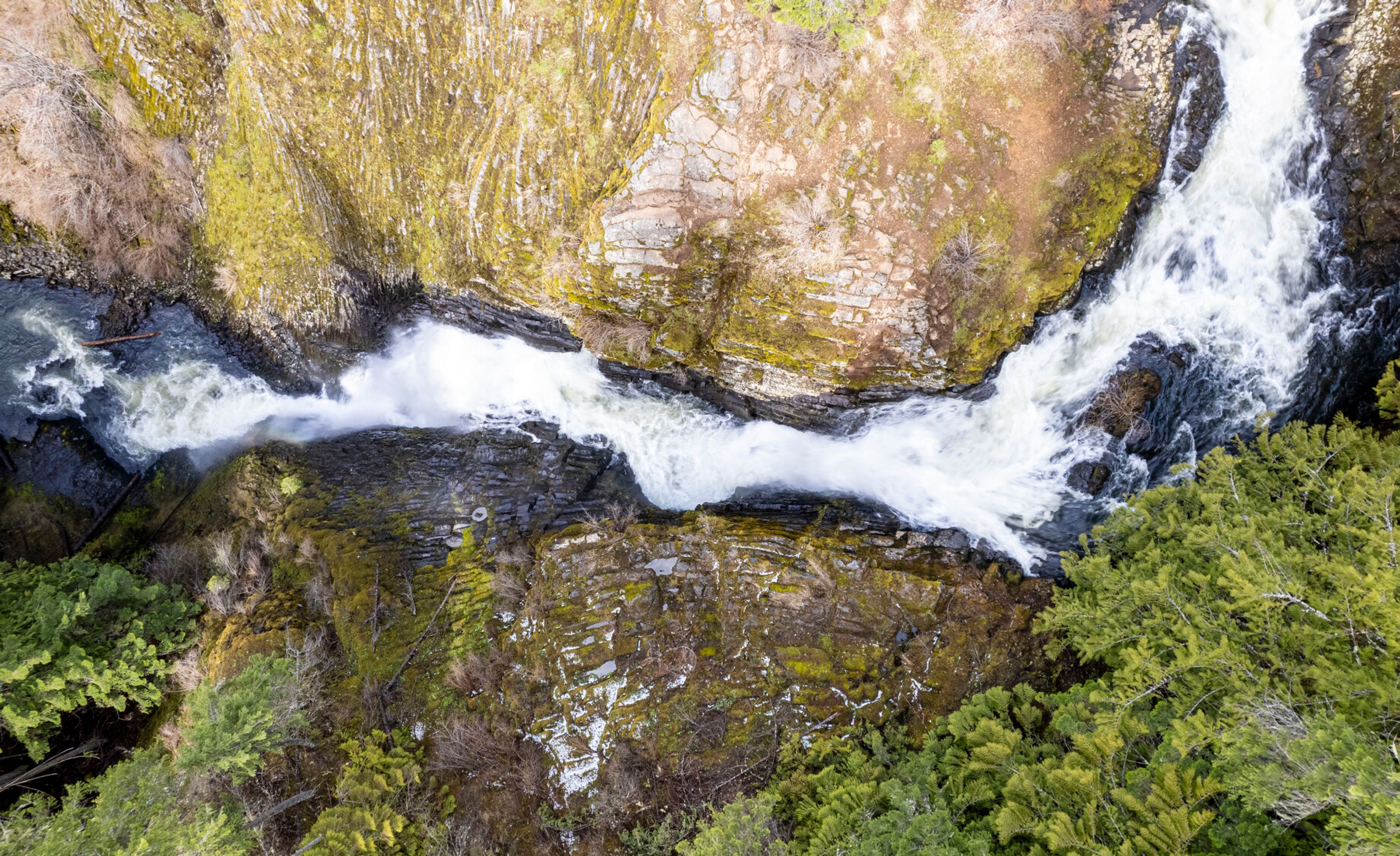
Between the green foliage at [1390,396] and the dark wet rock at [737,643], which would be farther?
the dark wet rock at [737,643]

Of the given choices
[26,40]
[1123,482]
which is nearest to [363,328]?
[26,40]

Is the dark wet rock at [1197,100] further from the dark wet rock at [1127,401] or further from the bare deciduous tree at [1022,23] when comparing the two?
the dark wet rock at [1127,401]

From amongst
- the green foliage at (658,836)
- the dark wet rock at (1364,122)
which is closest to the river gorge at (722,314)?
the dark wet rock at (1364,122)

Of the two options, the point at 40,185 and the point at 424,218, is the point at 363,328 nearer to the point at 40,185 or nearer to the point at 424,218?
the point at 424,218

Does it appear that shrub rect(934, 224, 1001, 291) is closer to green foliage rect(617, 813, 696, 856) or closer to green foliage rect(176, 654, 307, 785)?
green foliage rect(617, 813, 696, 856)

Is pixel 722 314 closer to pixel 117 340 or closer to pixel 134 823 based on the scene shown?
pixel 134 823

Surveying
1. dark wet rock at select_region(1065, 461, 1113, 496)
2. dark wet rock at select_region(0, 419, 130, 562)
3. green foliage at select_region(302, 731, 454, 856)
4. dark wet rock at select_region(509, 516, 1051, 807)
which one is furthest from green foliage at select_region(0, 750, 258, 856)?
dark wet rock at select_region(1065, 461, 1113, 496)
